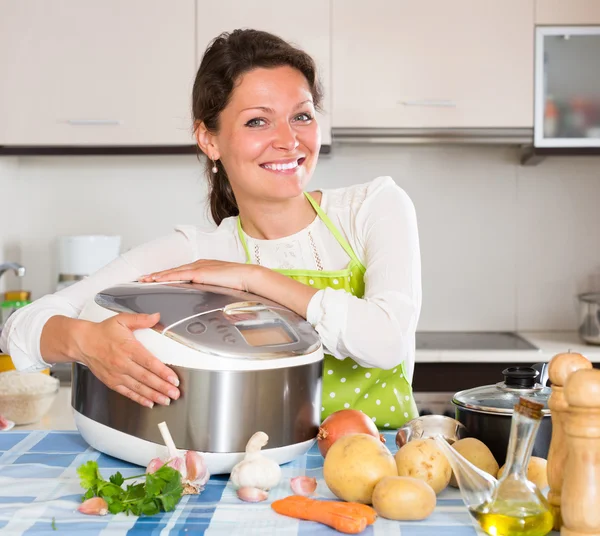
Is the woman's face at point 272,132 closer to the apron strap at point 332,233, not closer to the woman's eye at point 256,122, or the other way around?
the woman's eye at point 256,122

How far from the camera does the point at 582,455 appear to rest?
2.33 feet

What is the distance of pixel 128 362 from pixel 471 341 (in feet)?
6.04

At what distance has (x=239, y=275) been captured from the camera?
1229mm

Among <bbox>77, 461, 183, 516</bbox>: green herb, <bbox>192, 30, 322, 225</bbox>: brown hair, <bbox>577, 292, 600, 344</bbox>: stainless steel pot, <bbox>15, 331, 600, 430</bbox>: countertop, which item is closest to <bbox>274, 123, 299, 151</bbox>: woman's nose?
<bbox>192, 30, 322, 225</bbox>: brown hair

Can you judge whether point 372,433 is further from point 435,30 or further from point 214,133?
point 435,30

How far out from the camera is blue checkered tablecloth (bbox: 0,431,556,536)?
2.60 ft

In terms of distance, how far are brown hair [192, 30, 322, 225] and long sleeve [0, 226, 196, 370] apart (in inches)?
9.1

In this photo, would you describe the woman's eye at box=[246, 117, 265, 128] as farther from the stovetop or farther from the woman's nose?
the stovetop

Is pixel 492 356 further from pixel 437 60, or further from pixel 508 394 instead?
pixel 508 394

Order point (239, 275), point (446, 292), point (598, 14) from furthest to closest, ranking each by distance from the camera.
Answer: point (446, 292) < point (598, 14) < point (239, 275)

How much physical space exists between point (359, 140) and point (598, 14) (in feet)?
2.78

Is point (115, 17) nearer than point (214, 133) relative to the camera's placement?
No

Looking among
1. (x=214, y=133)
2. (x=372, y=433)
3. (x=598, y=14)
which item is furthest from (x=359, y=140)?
(x=372, y=433)

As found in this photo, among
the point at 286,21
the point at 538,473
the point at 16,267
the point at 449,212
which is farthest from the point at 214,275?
the point at 449,212
